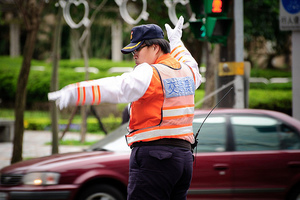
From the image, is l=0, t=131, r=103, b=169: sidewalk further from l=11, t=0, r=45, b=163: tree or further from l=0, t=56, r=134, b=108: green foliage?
l=0, t=56, r=134, b=108: green foliage

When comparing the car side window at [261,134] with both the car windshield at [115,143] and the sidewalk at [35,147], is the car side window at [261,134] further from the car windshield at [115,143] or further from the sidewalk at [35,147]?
the sidewalk at [35,147]

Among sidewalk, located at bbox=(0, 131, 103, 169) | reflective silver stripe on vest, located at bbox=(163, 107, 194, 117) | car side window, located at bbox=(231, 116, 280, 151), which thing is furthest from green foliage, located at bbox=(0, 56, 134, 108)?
reflective silver stripe on vest, located at bbox=(163, 107, 194, 117)

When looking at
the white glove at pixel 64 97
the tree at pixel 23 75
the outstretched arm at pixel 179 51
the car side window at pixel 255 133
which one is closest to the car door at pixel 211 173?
the car side window at pixel 255 133

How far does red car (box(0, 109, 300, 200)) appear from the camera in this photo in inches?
234

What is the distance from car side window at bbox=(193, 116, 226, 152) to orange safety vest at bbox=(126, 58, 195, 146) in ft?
9.91

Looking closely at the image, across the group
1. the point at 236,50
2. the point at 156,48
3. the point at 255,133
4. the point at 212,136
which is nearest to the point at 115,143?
the point at 212,136

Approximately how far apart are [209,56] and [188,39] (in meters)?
4.08

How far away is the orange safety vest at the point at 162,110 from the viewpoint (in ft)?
10.5

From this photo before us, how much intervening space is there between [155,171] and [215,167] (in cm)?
307

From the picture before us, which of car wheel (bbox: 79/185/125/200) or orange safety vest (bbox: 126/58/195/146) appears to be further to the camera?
car wheel (bbox: 79/185/125/200)

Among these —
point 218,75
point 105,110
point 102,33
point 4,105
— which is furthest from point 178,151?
point 102,33

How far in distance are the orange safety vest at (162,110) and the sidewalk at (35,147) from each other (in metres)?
9.00

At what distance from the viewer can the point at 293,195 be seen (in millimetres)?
6328

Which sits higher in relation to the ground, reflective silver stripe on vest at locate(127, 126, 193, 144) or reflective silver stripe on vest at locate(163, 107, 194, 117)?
reflective silver stripe on vest at locate(163, 107, 194, 117)
